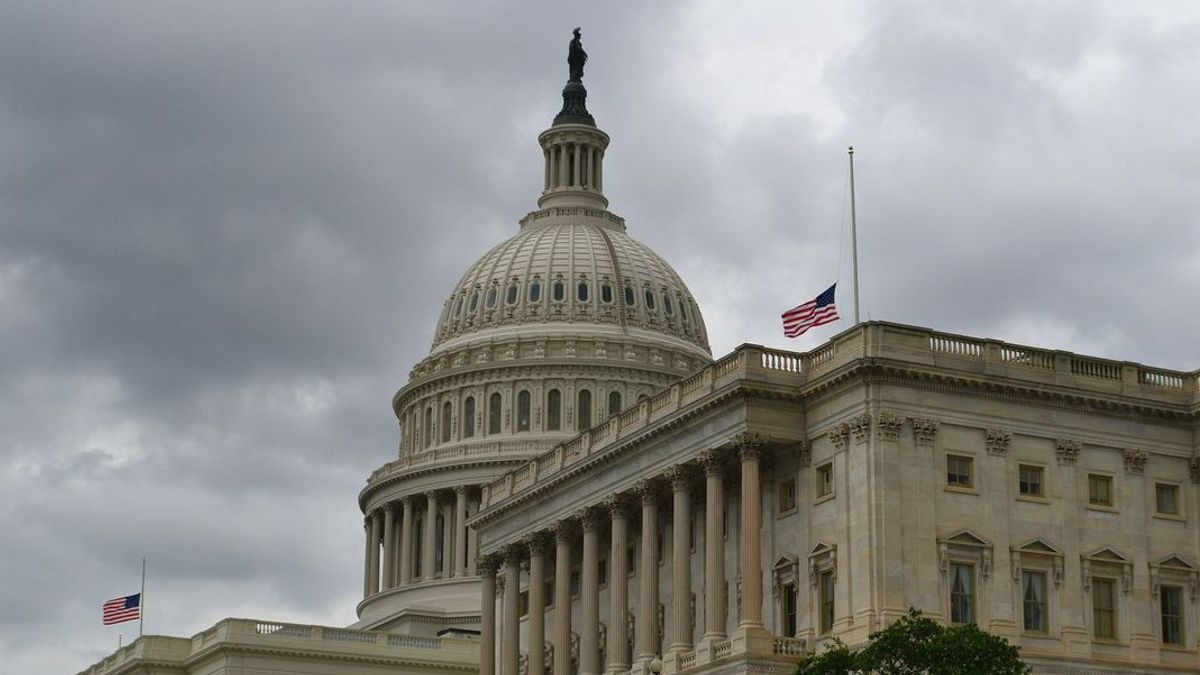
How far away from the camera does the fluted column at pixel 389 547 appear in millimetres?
168250

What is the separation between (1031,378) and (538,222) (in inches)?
3555

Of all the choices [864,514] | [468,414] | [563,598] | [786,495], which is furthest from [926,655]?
[468,414]

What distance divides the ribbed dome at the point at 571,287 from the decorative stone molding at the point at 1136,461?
7844 centimetres

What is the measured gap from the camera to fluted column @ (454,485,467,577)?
6344 inches

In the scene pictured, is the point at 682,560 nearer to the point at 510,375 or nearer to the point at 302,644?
the point at 302,644

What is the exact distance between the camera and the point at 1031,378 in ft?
293

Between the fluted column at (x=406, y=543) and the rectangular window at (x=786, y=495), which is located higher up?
the fluted column at (x=406, y=543)

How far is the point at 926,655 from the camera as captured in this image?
72.0 meters

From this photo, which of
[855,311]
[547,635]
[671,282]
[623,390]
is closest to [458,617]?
[623,390]

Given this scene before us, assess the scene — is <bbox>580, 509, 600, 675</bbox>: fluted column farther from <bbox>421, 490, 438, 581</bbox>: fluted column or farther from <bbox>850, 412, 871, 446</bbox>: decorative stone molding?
<bbox>421, 490, 438, 581</bbox>: fluted column

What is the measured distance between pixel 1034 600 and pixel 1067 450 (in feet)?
19.8

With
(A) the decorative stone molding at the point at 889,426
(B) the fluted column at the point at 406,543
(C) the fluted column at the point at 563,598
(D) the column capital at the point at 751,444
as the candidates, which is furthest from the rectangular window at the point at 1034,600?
(B) the fluted column at the point at 406,543

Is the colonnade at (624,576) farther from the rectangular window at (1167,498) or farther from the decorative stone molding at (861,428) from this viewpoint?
the rectangular window at (1167,498)

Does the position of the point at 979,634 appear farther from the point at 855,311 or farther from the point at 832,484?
the point at 855,311
